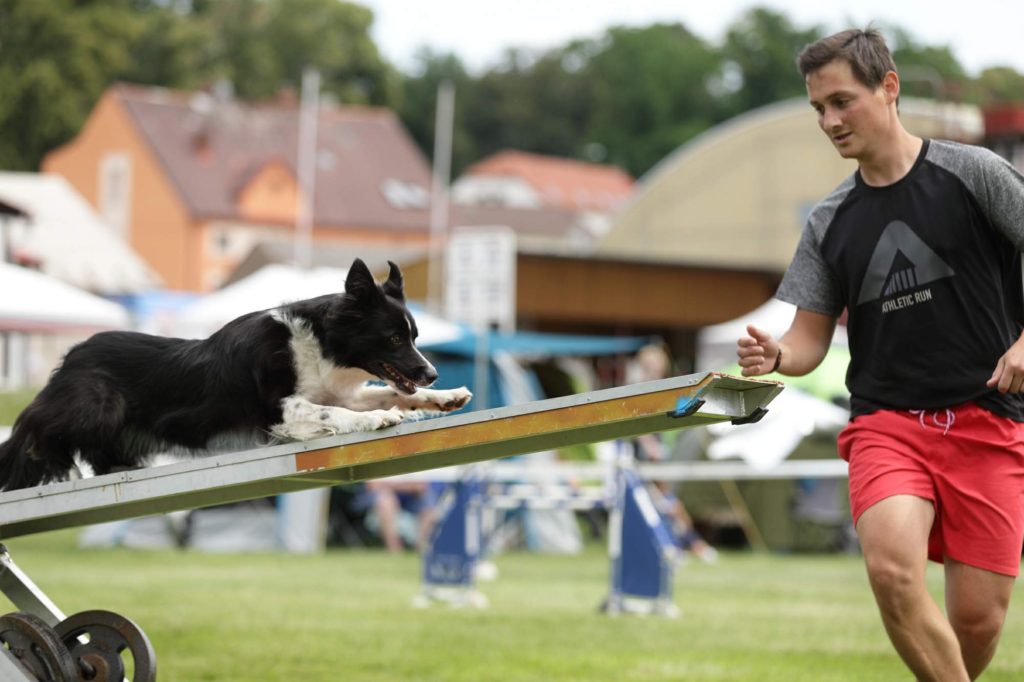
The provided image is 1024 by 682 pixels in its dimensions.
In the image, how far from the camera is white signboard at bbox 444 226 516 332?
16750 millimetres

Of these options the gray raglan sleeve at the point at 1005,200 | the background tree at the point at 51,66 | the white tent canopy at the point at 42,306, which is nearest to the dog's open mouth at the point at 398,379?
the gray raglan sleeve at the point at 1005,200

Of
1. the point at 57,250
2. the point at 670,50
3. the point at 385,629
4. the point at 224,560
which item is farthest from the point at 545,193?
the point at 385,629

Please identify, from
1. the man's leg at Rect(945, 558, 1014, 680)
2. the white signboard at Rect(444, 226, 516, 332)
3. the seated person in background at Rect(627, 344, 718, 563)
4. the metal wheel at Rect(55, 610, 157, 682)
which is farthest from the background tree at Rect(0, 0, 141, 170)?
the man's leg at Rect(945, 558, 1014, 680)

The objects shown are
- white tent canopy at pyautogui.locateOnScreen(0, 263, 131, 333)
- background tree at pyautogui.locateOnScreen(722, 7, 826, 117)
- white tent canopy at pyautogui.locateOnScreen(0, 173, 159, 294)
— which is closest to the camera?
white tent canopy at pyautogui.locateOnScreen(0, 263, 131, 333)

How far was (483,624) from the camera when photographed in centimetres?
888

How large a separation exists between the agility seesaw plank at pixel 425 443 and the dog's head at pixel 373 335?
1.39ft

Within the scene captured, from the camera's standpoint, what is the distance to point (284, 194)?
2311 inches

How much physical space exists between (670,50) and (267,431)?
3567 inches

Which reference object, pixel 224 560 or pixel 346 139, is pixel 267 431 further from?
pixel 346 139

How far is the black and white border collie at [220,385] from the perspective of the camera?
4.59m

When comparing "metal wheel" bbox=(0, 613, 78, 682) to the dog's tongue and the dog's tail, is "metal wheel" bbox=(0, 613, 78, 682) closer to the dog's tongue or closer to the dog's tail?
the dog's tail

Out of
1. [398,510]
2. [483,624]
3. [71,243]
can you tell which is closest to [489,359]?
Result: [398,510]

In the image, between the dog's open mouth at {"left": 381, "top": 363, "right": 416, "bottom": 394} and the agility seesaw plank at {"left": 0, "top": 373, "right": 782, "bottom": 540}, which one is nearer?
the agility seesaw plank at {"left": 0, "top": 373, "right": 782, "bottom": 540}

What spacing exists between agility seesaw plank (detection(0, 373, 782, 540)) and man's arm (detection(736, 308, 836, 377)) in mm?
191
